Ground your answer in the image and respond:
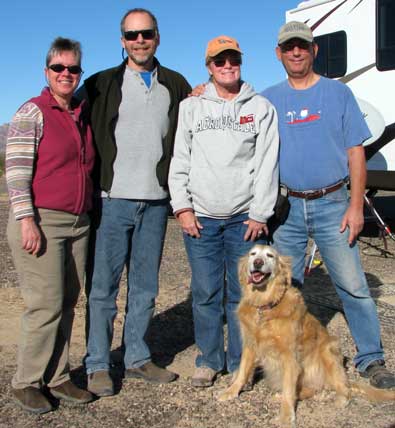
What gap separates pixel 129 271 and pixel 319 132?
5.52ft

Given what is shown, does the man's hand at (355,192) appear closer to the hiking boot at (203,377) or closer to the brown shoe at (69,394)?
the hiking boot at (203,377)

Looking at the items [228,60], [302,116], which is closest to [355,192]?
[302,116]

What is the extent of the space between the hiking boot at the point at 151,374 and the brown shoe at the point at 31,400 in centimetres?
72

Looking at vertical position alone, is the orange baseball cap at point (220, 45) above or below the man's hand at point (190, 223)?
above

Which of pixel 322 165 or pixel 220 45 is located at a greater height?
pixel 220 45

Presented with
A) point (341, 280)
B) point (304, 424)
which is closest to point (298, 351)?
point (304, 424)

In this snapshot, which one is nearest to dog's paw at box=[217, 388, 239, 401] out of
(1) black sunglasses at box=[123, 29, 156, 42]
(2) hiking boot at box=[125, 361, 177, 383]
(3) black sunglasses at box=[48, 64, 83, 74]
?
(2) hiking boot at box=[125, 361, 177, 383]

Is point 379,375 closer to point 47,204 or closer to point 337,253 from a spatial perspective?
point 337,253

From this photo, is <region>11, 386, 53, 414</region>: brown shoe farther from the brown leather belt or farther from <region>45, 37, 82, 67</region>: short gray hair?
the brown leather belt

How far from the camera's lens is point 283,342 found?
369 cm

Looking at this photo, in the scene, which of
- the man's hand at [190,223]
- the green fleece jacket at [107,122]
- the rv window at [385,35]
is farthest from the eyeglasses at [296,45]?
the rv window at [385,35]

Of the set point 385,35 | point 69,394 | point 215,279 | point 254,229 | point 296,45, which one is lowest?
point 69,394

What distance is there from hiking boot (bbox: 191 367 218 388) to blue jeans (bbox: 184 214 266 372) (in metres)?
0.04

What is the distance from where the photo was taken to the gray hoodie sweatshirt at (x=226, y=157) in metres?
3.78
